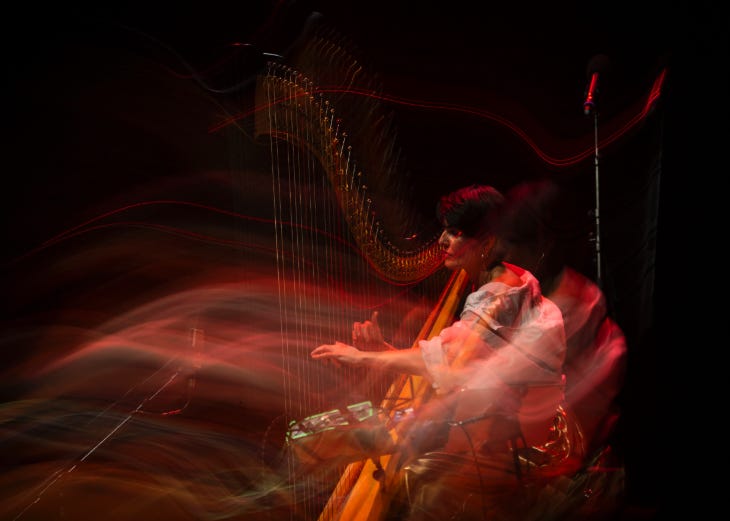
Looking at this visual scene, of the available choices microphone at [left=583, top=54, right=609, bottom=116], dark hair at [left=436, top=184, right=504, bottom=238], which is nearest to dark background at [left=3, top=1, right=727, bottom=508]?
microphone at [left=583, top=54, right=609, bottom=116]

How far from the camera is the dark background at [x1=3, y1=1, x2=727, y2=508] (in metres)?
→ 1.59

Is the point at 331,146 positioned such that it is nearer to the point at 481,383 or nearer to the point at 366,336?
the point at 366,336

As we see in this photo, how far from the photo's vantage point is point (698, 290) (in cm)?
245

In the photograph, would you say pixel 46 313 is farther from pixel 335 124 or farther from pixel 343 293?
pixel 335 124

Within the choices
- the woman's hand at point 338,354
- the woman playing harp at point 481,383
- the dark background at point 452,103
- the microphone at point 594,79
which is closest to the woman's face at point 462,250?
the woman playing harp at point 481,383

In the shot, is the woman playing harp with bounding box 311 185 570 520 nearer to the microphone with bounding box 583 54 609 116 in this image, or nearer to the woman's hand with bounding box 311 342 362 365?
the woman's hand with bounding box 311 342 362 365

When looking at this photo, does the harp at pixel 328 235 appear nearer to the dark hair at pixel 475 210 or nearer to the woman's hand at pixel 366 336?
the woman's hand at pixel 366 336

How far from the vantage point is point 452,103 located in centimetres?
399

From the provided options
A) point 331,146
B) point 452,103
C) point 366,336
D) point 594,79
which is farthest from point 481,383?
point 452,103

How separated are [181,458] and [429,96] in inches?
121

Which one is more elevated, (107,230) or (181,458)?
(107,230)

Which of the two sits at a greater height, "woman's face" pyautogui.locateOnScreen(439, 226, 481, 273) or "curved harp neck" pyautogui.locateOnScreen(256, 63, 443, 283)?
"curved harp neck" pyautogui.locateOnScreen(256, 63, 443, 283)

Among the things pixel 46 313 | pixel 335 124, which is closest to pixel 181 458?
pixel 46 313

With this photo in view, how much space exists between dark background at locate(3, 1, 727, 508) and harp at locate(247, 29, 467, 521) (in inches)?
6.0
